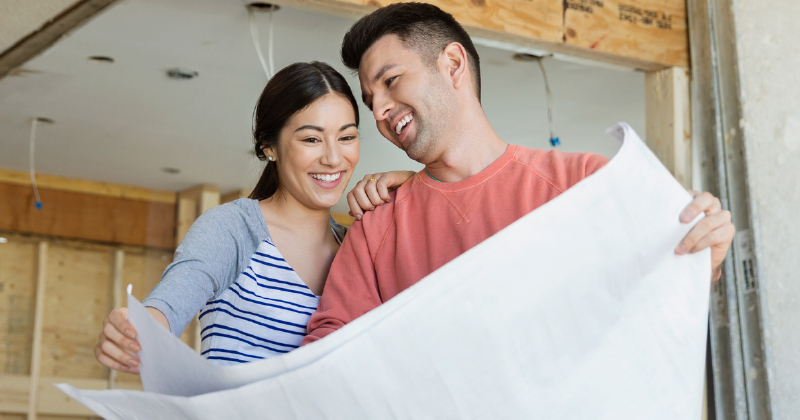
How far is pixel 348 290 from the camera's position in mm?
1517

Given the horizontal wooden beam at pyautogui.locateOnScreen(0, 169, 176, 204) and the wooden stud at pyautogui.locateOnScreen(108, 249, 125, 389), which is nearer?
the horizontal wooden beam at pyautogui.locateOnScreen(0, 169, 176, 204)

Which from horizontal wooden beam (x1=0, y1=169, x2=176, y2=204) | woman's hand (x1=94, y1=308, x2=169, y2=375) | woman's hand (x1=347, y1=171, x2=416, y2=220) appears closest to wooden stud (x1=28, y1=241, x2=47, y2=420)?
horizontal wooden beam (x1=0, y1=169, x2=176, y2=204)

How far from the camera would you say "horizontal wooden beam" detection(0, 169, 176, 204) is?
575 cm

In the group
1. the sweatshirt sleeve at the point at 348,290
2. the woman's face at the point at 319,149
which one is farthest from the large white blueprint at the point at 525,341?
the woman's face at the point at 319,149

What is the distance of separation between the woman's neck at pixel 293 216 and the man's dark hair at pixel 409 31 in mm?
374

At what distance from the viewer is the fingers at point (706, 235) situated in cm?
113

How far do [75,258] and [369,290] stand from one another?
5.10m

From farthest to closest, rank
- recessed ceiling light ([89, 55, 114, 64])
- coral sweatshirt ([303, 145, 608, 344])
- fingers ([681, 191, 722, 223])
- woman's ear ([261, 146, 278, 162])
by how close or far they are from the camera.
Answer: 1. recessed ceiling light ([89, 55, 114, 64])
2. woman's ear ([261, 146, 278, 162])
3. coral sweatshirt ([303, 145, 608, 344])
4. fingers ([681, 191, 722, 223])

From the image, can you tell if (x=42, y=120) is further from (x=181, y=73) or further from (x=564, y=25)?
(x=564, y=25)

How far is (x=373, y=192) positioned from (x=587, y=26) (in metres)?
1.81

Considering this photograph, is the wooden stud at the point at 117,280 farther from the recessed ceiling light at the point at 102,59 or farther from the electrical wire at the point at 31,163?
the recessed ceiling light at the point at 102,59

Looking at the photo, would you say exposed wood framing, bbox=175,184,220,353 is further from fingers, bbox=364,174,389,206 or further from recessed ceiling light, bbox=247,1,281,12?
fingers, bbox=364,174,389,206

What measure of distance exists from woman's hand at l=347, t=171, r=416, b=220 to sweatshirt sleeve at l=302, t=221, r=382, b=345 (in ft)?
0.15

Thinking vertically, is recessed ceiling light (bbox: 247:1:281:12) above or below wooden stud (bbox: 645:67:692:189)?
above
